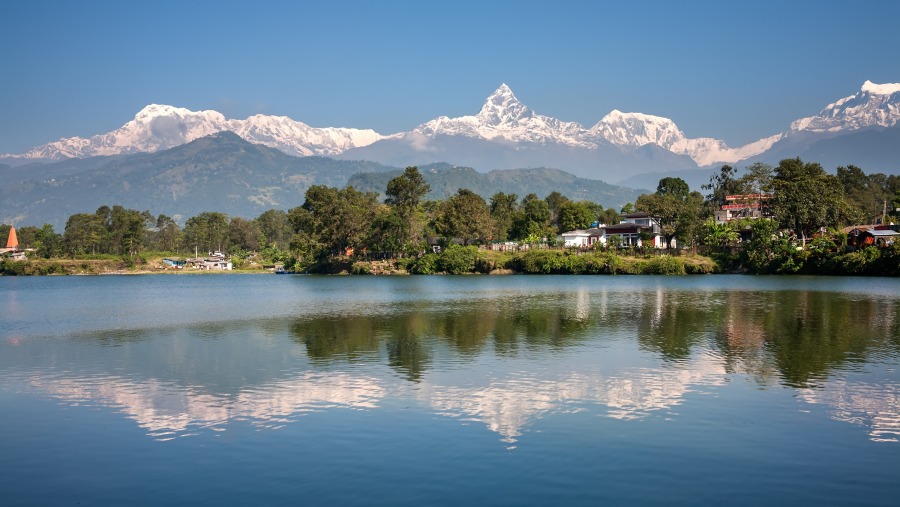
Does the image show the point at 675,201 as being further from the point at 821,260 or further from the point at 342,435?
the point at 342,435

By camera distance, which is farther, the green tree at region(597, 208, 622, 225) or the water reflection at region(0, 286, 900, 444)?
the green tree at region(597, 208, 622, 225)

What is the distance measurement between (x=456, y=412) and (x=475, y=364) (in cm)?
833

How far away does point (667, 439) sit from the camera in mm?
19094

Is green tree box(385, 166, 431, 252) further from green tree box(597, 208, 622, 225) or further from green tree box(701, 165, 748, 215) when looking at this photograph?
green tree box(701, 165, 748, 215)

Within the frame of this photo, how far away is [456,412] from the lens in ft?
72.9

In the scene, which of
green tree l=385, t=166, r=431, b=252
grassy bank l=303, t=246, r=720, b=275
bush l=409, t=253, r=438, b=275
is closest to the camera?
grassy bank l=303, t=246, r=720, b=275

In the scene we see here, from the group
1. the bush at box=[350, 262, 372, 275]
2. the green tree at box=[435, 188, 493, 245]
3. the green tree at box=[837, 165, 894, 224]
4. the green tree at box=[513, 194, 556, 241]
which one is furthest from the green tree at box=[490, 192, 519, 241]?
the green tree at box=[837, 165, 894, 224]

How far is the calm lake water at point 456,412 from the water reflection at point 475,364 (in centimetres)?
Result: 16

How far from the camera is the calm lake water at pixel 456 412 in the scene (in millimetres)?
15945

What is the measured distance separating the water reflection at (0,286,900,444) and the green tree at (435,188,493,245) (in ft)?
253

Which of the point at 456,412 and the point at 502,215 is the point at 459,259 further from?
the point at 456,412

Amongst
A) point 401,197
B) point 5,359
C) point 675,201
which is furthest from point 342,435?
point 401,197

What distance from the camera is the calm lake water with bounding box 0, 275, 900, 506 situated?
52.3ft

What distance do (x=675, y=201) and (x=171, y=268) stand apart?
4516 inches
